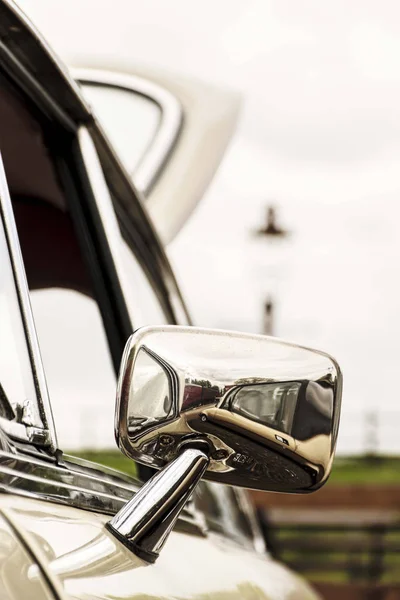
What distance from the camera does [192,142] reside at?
2.84 meters

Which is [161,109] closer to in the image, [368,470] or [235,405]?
[235,405]

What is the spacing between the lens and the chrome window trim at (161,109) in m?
2.77

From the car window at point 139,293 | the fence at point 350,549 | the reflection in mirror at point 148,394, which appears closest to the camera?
the reflection in mirror at point 148,394

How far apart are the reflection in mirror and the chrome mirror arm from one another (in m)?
0.08

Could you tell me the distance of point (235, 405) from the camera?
1.21 meters

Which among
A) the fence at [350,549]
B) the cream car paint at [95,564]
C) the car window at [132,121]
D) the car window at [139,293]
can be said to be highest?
the car window at [132,121]

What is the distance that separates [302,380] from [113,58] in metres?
1.93

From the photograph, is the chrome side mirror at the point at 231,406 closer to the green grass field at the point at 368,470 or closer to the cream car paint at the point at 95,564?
the cream car paint at the point at 95,564

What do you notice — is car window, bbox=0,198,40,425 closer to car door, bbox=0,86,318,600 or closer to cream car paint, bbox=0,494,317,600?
car door, bbox=0,86,318,600

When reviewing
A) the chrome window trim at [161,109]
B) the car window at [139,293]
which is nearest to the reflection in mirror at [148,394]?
the car window at [139,293]

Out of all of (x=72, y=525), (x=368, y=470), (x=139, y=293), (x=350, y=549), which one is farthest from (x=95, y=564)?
(x=368, y=470)

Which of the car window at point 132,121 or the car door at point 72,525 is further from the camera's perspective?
the car window at point 132,121

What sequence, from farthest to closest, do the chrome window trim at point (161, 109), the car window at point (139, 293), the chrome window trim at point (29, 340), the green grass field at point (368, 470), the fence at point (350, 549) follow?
1. the green grass field at point (368, 470)
2. the fence at point (350, 549)
3. the chrome window trim at point (161, 109)
4. the car window at point (139, 293)
5. the chrome window trim at point (29, 340)

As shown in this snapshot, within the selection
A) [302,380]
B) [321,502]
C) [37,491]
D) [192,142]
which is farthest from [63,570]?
[321,502]
